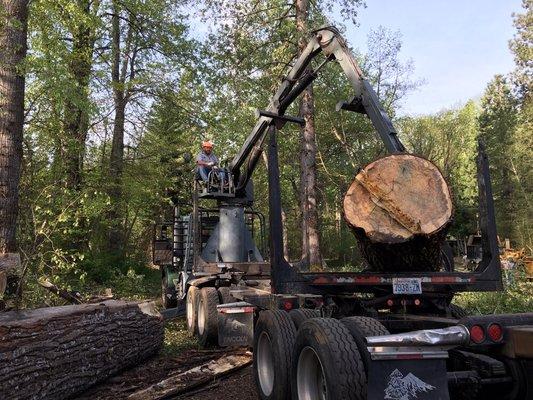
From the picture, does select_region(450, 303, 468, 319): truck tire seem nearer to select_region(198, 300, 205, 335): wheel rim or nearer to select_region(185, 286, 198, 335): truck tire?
select_region(198, 300, 205, 335): wheel rim

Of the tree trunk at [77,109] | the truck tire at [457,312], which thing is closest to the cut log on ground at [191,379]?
the truck tire at [457,312]

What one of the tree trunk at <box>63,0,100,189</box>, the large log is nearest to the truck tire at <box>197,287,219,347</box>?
the large log

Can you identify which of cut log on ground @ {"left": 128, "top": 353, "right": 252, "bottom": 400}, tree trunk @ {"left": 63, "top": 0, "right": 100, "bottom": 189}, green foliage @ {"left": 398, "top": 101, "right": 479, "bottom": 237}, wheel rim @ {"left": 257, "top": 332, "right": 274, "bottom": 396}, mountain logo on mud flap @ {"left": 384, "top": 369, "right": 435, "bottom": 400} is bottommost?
cut log on ground @ {"left": 128, "top": 353, "right": 252, "bottom": 400}

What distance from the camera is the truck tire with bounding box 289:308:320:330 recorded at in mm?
4827

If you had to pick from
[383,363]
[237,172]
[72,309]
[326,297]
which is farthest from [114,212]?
[383,363]

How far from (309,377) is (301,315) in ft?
2.66

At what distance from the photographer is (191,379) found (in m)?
6.45

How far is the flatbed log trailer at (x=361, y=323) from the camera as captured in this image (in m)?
3.15

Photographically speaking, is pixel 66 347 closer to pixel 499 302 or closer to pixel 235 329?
pixel 235 329

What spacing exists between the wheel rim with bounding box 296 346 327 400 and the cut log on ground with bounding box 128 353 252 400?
224 cm

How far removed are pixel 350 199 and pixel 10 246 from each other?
236 inches

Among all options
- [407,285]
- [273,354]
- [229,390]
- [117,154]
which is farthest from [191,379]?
[117,154]

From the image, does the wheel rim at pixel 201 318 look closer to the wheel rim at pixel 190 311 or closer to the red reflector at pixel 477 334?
the wheel rim at pixel 190 311

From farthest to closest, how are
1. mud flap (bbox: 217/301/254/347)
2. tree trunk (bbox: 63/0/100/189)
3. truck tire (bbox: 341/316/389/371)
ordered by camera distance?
tree trunk (bbox: 63/0/100/189) < mud flap (bbox: 217/301/254/347) < truck tire (bbox: 341/316/389/371)
